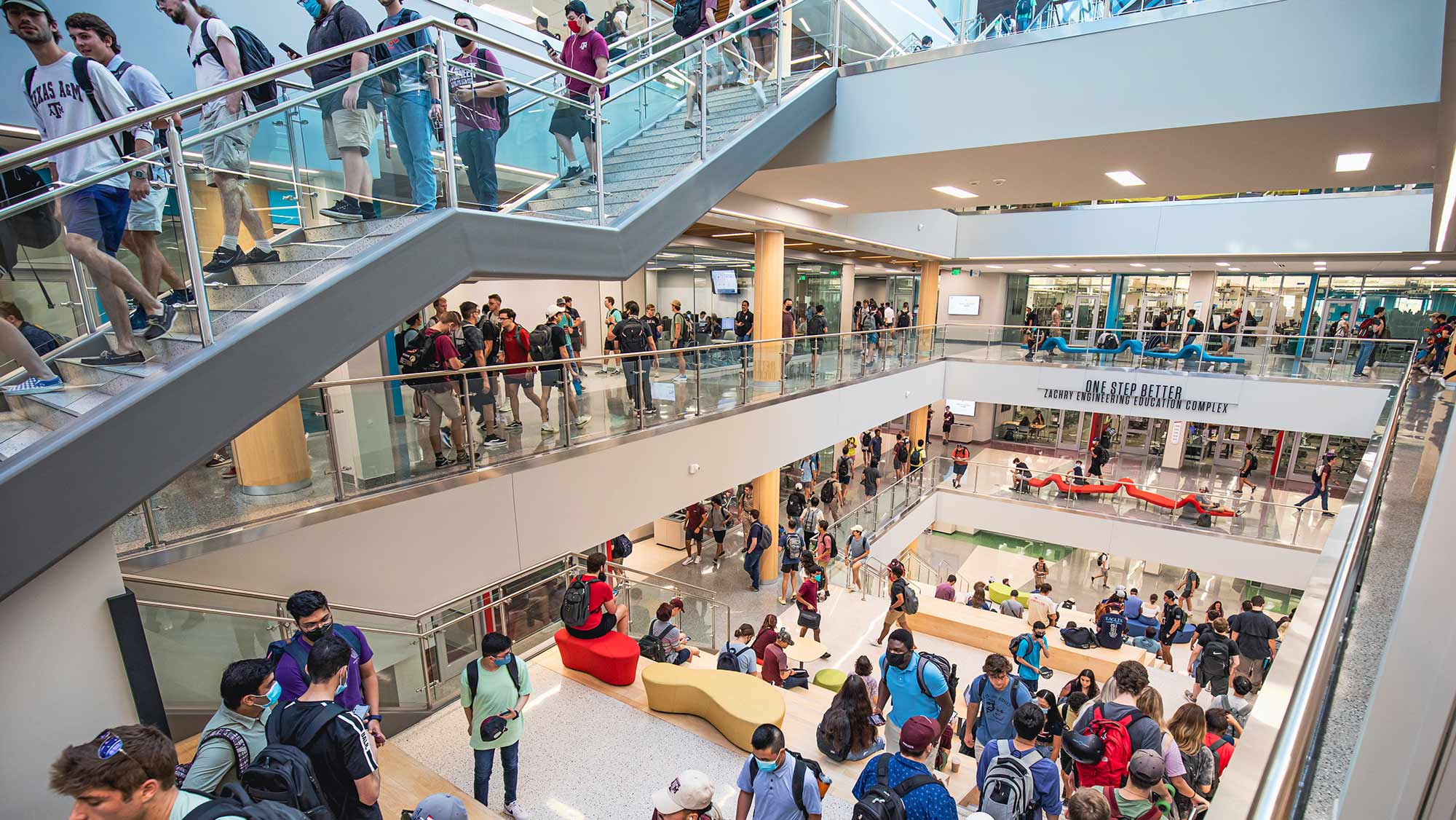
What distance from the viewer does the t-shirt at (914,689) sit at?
15.4ft

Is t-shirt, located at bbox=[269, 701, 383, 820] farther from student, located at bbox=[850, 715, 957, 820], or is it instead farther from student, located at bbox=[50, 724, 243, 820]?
student, located at bbox=[850, 715, 957, 820]

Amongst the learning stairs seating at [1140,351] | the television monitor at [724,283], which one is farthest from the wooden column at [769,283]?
the learning stairs seating at [1140,351]

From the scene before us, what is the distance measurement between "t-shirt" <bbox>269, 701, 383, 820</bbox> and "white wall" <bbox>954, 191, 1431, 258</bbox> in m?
19.1

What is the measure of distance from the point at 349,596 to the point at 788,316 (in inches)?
349

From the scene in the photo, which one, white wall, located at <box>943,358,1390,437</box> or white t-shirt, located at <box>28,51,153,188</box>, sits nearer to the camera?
white t-shirt, located at <box>28,51,153,188</box>

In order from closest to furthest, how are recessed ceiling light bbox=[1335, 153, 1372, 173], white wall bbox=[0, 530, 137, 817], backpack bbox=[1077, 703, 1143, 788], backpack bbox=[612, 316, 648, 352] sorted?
white wall bbox=[0, 530, 137, 817] → backpack bbox=[1077, 703, 1143, 788] → recessed ceiling light bbox=[1335, 153, 1372, 173] → backpack bbox=[612, 316, 648, 352]

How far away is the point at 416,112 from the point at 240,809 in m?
3.90

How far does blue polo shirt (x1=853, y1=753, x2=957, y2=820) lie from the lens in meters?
3.23

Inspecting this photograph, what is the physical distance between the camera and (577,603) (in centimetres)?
564

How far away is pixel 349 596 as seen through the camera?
17.9ft

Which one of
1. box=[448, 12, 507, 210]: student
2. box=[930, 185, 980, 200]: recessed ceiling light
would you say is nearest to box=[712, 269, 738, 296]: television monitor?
box=[930, 185, 980, 200]: recessed ceiling light

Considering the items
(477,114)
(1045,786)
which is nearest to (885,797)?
(1045,786)

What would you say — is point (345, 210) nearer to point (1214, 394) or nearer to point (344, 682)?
point (344, 682)

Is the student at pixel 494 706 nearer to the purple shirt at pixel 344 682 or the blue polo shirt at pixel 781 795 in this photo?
the purple shirt at pixel 344 682
